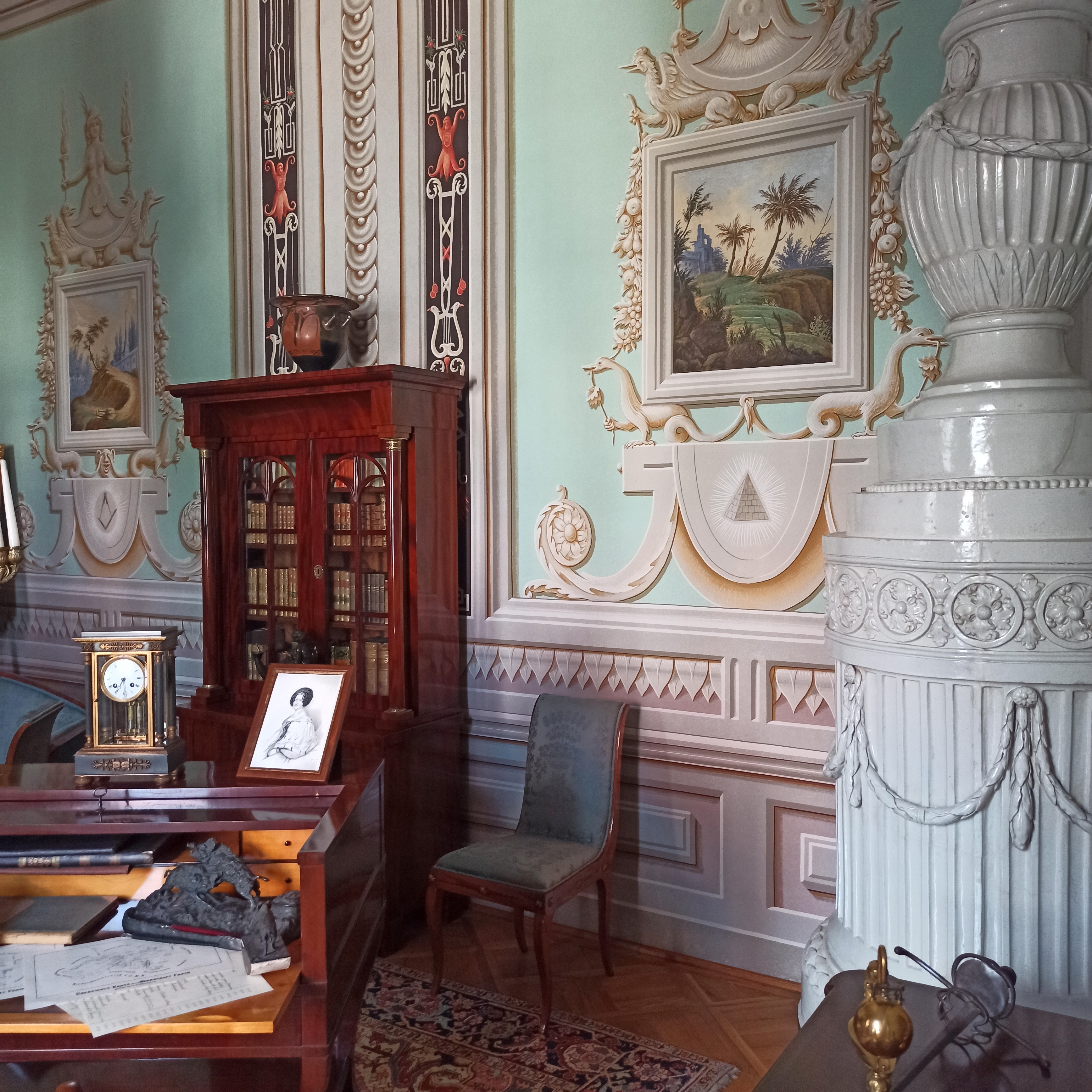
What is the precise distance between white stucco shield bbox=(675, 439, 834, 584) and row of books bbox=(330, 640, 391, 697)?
3.99 ft

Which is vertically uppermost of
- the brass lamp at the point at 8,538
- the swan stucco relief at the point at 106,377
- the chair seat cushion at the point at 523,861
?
the swan stucco relief at the point at 106,377

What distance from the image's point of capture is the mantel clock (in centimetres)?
202

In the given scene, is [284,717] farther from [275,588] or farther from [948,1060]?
[275,588]

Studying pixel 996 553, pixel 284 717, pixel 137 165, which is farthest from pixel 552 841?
pixel 137 165

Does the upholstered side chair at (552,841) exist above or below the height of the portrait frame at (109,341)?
below

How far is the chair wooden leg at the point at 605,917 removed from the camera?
3.27 metres

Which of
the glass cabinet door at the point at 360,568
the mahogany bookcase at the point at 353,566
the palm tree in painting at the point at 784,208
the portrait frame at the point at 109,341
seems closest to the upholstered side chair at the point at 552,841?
the mahogany bookcase at the point at 353,566

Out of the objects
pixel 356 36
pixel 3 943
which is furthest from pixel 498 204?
pixel 3 943

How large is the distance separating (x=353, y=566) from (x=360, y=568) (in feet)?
0.15

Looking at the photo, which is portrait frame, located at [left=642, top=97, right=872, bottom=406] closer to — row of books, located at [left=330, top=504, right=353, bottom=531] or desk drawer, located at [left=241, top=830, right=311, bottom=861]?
row of books, located at [left=330, top=504, right=353, bottom=531]

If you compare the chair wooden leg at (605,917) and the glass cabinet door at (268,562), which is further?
the glass cabinet door at (268,562)

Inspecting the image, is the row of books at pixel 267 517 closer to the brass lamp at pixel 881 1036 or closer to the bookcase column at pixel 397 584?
the bookcase column at pixel 397 584

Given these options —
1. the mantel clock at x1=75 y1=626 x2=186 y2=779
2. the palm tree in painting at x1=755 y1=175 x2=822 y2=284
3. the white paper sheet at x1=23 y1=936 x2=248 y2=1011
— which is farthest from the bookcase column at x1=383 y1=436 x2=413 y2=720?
the white paper sheet at x1=23 y1=936 x2=248 y2=1011

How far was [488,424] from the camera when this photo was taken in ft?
12.4
